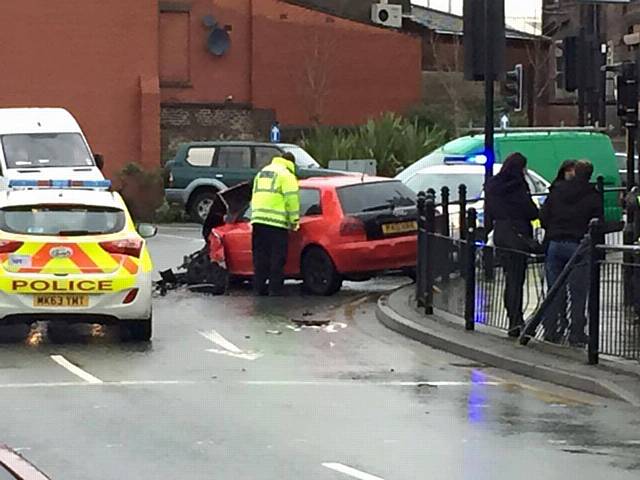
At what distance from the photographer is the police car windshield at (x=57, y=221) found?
15016 millimetres

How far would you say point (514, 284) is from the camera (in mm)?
14594

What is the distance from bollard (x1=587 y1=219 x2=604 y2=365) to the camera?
1296 centimetres

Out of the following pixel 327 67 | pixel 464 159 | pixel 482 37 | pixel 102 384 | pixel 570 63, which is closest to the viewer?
pixel 102 384

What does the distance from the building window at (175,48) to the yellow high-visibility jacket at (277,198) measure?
27.0 m

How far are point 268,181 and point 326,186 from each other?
902 mm

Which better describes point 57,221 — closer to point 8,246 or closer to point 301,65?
point 8,246

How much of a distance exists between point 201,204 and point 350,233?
52.7ft

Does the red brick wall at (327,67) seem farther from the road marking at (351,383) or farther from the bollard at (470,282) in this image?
the road marking at (351,383)

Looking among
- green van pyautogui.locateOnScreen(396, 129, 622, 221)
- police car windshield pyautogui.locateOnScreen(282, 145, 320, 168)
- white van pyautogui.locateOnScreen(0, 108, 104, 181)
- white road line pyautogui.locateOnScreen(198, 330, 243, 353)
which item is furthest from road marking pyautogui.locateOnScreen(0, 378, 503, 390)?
police car windshield pyautogui.locateOnScreen(282, 145, 320, 168)

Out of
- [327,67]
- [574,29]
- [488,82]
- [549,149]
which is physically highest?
[574,29]

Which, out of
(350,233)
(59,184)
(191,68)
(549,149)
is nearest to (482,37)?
(350,233)

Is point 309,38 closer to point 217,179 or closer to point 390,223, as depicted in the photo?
point 217,179

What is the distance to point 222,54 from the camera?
46406 millimetres

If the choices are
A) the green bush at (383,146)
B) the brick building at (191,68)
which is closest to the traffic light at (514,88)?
the green bush at (383,146)
